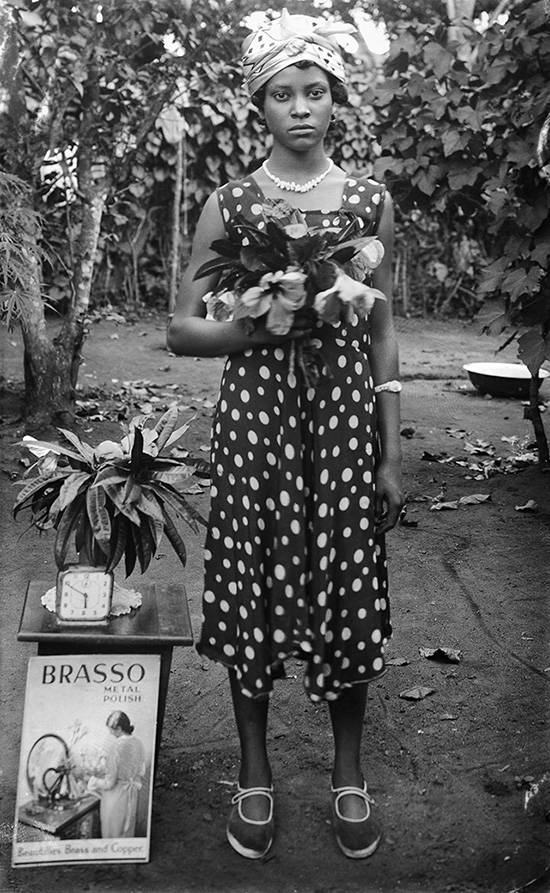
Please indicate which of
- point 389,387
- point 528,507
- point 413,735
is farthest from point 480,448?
point 389,387

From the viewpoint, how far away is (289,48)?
2.15 m

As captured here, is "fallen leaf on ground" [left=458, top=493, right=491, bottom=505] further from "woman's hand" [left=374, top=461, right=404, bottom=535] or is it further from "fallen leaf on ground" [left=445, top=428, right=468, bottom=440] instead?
"woman's hand" [left=374, top=461, right=404, bottom=535]

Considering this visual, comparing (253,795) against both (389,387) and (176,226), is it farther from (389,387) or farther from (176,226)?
(176,226)

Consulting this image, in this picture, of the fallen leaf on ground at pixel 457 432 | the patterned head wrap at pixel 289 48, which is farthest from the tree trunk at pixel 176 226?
the patterned head wrap at pixel 289 48

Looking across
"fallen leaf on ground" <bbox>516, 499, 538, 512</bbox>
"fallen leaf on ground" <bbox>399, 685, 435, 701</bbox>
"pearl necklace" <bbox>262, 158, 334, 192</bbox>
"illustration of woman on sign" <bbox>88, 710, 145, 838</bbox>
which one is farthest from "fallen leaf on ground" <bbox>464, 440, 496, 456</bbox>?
"illustration of woman on sign" <bbox>88, 710, 145, 838</bbox>

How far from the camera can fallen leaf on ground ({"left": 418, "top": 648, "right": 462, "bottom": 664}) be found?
3.44 metres

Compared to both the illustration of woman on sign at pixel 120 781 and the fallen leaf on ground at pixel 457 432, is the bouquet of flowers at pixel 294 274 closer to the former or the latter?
the illustration of woman on sign at pixel 120 781

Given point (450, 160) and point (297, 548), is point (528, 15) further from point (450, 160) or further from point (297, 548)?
point (297, 548)

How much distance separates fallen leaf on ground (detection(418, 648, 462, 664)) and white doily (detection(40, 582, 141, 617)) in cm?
139

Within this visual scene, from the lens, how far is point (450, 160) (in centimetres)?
527

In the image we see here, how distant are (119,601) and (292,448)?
65 cm

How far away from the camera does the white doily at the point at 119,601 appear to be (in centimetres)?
242

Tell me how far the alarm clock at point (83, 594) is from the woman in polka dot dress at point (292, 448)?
10.0 inches

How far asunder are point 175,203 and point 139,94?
394cm
